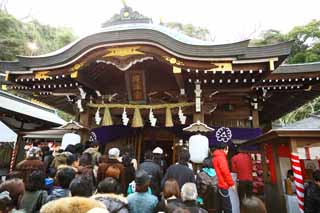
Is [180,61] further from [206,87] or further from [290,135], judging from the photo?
[290,135]

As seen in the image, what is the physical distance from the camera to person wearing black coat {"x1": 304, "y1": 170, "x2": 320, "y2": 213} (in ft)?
11.5

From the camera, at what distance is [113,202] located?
8.57ft

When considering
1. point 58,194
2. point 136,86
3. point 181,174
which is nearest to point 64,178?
point 58,194

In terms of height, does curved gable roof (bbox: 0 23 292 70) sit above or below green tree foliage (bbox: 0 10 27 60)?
below

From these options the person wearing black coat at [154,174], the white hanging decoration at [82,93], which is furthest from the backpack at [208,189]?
the white hanging decoration at [82,93]

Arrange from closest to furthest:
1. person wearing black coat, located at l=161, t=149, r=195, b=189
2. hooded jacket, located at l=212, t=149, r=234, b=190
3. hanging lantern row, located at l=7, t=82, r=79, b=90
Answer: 1. person wearing black coat, located at l=161, t=149, r=195, b=189
2. hooded jacket, located at l=212, t=149, r=234, b=190
3. hanging lantern row, located at l=7, t=82, r=79, b=90

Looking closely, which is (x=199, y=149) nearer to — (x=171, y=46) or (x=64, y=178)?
(x=171, y=46)

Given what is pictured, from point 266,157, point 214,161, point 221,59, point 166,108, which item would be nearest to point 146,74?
point 166,108

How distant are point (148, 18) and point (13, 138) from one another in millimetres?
6279

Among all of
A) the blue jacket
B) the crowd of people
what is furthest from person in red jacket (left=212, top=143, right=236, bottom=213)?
the blue jacket

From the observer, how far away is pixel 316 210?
3.52 metres

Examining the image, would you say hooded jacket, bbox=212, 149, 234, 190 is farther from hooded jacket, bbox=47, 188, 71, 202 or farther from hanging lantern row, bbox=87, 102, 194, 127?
hooded jacket, bbox=47, 188, 71, 202

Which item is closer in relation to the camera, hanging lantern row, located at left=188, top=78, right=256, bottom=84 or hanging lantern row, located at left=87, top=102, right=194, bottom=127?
hanging lantern row, located at left=188, top=78, right=256, bottom=84

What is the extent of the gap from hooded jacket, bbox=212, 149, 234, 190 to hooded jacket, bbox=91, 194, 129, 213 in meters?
2.41
